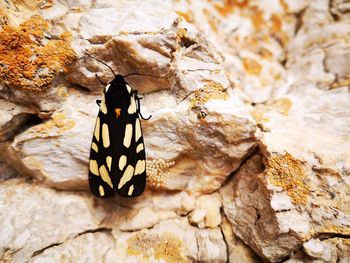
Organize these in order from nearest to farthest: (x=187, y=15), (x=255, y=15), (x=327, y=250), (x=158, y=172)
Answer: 1. (x=327, y=250)
2. (x=158, y=172)
3. (x=187, y=15)
4. (x=255, y=15)

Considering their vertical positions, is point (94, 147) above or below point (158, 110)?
below

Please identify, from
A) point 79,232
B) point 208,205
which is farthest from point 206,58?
point 79,232

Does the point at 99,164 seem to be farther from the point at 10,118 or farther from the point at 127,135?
the point at 10,118

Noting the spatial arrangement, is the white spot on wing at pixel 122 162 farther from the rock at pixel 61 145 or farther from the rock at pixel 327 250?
the rock at pixel 327 250

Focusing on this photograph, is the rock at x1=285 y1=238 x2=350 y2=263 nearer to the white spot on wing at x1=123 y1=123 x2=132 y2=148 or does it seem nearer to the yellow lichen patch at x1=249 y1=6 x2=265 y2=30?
the white spot on wing at x1=123 y1=123 x2=132 y2=148

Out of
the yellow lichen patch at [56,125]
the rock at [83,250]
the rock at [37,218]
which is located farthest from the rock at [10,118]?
the rock at [83,250]

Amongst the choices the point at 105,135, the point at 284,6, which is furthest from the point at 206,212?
the point at 284,6

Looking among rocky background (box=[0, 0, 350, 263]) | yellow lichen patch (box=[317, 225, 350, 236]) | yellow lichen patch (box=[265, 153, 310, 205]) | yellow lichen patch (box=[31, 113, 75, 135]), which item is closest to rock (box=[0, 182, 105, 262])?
rocky background (box=[0, 0, 350, 263])
